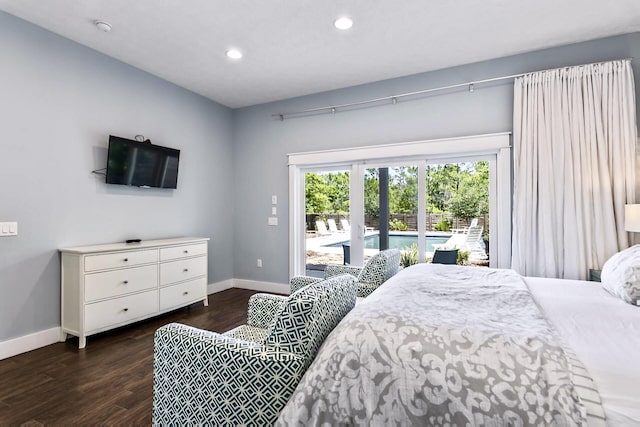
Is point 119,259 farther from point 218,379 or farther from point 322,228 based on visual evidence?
point 322,228

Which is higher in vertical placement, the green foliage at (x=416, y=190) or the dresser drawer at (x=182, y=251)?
the green foliage at (x=416, y=190)

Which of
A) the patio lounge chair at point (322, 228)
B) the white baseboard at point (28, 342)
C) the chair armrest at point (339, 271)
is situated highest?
the patio lounge chair at point (322, 228)

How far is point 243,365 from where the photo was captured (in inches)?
53.1

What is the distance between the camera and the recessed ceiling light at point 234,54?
10.7 ft

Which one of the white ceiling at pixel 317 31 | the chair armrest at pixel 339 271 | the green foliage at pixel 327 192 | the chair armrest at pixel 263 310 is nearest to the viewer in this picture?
the chair armrest at pixel 263 310

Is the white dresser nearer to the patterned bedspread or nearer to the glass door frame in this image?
the glass door frame

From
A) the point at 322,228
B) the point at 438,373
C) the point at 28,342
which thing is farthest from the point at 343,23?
the point at 28,342

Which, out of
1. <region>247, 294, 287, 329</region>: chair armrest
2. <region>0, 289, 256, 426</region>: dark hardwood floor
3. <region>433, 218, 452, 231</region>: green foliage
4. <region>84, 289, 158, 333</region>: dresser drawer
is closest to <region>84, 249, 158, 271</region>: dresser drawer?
<region>84, 289, 158, 333</region>: dresser drawer

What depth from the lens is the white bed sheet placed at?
0.94 meters

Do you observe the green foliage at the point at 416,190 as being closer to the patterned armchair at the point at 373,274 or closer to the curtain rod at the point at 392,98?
the curtain rod at the point at 392,98

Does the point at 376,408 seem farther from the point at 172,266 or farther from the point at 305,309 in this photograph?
the point at 172,266

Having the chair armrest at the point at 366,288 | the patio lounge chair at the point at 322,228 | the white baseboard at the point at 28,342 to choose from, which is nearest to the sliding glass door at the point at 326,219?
the patio lounge chair at the point at 322,228

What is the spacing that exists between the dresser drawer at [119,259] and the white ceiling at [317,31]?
2.04 m

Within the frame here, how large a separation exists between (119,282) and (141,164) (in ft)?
4.28
